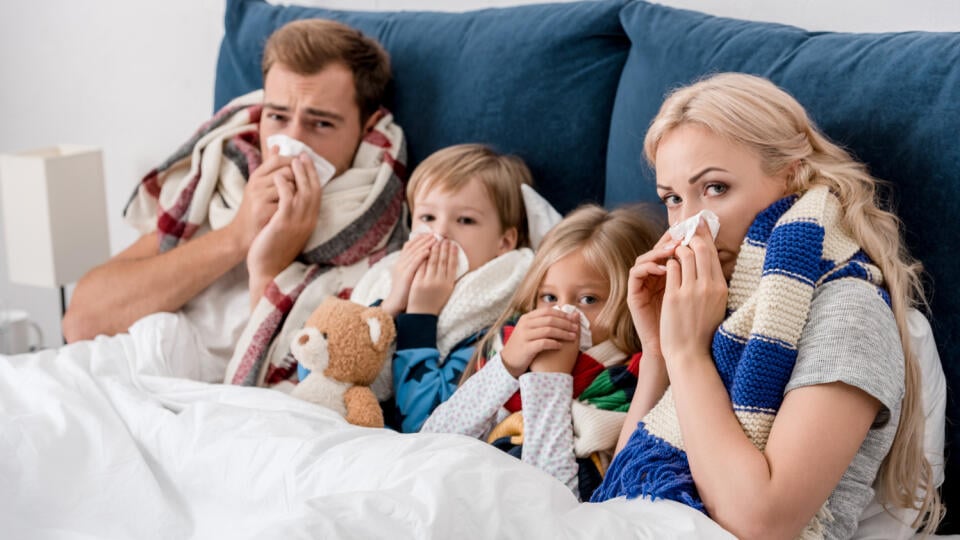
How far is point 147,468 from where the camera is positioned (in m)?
1.53

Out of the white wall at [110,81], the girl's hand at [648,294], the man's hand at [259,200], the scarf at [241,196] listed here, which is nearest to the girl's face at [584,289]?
the girl's hand at [648,294]

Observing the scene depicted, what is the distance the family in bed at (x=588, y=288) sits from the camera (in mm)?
1287

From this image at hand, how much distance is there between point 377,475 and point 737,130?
2.06ft

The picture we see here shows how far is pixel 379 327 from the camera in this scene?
72.0 inches

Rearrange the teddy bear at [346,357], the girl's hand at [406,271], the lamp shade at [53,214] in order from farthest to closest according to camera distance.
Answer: the lamp shade at [53,214]
the girl's hand at [406,271]
the teddy bear at [346,357]

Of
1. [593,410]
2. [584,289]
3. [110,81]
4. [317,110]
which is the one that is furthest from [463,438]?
[110,81]

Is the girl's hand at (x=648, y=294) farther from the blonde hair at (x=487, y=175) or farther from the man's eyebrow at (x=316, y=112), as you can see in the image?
the man's eyebrow at (x=316, y=112)

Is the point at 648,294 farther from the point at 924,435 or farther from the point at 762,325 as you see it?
the point at 924,435

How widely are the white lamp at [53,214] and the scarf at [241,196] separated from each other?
0.40 meters

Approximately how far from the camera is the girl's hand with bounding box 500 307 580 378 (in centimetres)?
162

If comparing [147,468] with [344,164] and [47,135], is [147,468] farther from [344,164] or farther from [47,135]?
[47,135]

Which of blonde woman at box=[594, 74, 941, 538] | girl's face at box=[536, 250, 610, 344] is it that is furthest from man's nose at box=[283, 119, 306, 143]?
blonde woman at box=[594, 74, 941, 538]

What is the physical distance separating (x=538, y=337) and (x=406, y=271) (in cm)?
38

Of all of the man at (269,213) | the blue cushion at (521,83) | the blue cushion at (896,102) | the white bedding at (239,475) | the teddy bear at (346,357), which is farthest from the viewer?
the man at (269,213)
